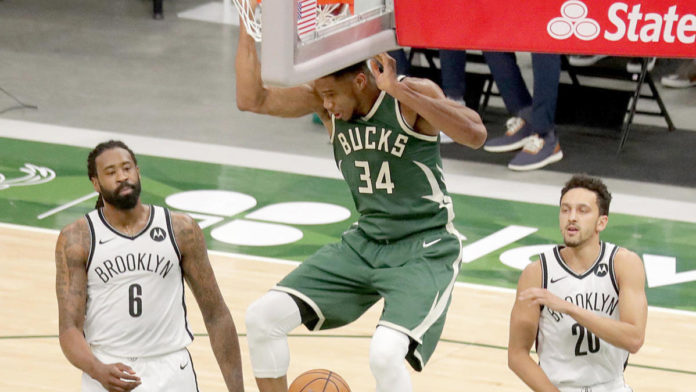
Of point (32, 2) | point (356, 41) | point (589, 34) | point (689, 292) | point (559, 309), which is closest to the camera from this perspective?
point (589, 34)

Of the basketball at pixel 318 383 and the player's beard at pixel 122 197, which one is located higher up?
the player's beard at pixel 122 197

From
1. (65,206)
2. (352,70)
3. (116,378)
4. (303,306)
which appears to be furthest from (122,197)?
(65,206)

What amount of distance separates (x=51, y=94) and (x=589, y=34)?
9215mm

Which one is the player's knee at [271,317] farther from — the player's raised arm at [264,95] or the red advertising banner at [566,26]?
the red advertising banner at [566,26]

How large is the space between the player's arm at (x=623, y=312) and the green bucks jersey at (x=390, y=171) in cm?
84

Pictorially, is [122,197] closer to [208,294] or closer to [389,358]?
[208,294]

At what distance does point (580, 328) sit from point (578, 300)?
0.14m

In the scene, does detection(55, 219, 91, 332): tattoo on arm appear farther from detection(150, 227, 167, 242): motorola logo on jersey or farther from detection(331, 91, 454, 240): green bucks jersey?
detection(331, 91, 454, 240): green bucks jersey

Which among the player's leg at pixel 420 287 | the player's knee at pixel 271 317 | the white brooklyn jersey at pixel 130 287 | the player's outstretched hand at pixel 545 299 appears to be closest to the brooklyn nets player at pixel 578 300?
the player's outstretched hand at pixel 545 299

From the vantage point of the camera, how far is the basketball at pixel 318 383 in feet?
19.3

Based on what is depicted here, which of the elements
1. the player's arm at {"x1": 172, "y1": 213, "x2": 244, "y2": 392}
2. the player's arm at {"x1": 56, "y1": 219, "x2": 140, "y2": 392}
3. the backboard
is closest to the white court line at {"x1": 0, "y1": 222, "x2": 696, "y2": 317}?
the player's arm at {"x1": 172, "y1": 213, "x2": 244, "y2": 392}

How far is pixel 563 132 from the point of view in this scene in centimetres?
1231

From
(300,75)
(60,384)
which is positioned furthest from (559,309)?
(60,384)

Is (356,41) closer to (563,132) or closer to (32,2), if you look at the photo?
(563,132)
